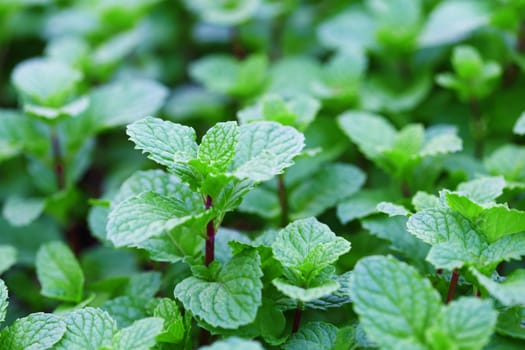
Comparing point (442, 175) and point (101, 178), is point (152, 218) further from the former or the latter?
point (101, 178)

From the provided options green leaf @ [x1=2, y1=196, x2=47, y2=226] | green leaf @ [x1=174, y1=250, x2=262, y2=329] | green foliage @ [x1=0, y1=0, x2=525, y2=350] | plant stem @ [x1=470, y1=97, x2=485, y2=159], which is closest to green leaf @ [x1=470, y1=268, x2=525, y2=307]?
green foliage @ [x1=0, y1=0, x2=525, y2=350]

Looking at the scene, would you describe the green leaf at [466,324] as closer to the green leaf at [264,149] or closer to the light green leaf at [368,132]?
the green leaf at [264,149]

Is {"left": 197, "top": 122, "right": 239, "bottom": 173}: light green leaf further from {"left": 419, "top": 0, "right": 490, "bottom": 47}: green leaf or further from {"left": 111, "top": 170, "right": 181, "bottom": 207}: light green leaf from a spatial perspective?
{"left": 419, "top": 0, "right": 490, "bottom": 47}: green leaf

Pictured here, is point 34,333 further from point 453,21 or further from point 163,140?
point 453,21

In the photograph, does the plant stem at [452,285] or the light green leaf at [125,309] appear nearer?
the plant stem at [452,285]

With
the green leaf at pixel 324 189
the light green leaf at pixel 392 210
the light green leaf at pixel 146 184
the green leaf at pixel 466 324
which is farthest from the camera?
the green leaf at pixel 324 189

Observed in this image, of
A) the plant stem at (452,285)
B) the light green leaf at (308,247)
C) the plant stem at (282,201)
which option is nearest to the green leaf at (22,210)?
the plant stem at (282,201)

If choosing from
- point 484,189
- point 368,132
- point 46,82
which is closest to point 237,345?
point 484,189
